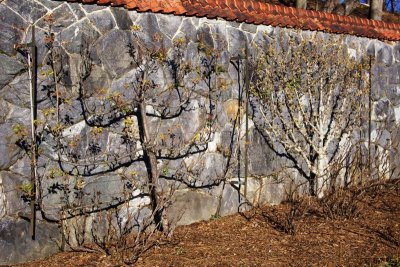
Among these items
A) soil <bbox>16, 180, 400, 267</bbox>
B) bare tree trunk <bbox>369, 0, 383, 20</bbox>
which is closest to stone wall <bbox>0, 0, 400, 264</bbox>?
soil <bbox>16, 180, 400, 267</bbox>

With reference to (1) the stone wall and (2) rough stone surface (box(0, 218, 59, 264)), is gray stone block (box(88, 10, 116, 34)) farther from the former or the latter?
(2) rough stone surface (box(0, 218, 59, 264))

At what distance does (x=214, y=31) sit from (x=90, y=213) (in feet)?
8.10

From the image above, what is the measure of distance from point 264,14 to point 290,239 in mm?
2769

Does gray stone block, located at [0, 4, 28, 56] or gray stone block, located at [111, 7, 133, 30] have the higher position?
gray stone block, located at [111, 7, 133, 30]

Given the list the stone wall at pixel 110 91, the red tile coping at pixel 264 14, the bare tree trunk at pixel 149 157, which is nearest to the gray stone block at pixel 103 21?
the stone wall at pixel 110 91

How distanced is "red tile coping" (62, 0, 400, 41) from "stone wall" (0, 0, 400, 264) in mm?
92

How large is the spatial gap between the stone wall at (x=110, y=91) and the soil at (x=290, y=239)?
305mm

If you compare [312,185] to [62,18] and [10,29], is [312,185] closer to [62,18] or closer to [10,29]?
[62,18]

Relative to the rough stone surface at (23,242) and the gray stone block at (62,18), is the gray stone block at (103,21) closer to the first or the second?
the gray stone block at (62,18)

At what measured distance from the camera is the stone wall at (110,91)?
4465 mm

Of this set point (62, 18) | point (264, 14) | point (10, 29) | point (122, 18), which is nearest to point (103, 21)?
point (122, 18)

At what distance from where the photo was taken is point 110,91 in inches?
199

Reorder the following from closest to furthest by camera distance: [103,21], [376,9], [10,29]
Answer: [10,29]
[103,21]
[376,9]

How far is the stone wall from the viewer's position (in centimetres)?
446
